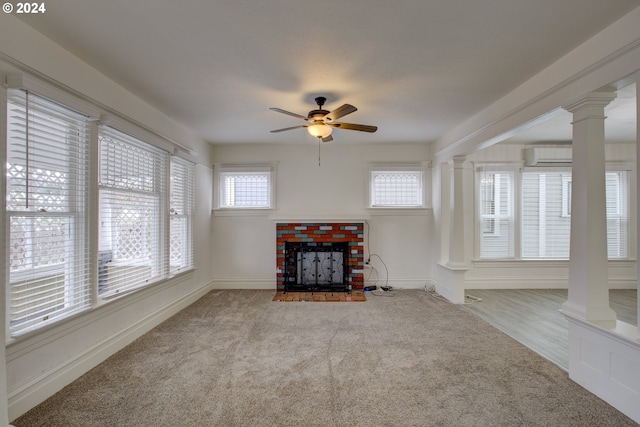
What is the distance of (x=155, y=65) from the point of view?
2391mm

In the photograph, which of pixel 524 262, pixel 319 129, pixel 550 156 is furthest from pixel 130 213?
pixel 550 156

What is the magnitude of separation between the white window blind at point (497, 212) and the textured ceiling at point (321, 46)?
2.27 m

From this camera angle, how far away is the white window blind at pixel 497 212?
5074 millimetres

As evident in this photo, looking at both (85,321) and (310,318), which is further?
(310,318)

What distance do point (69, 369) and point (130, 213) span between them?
1429 mm

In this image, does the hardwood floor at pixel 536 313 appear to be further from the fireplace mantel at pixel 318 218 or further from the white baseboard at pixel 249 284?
the white baseboard at pixel 249 284

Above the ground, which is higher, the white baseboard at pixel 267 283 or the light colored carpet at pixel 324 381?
the white baseboard at pixel 267 283

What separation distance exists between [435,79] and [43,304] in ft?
11.8

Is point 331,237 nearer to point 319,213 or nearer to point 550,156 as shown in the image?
point 319,213

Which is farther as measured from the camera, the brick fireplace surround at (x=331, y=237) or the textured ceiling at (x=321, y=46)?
the brick fireplace surround at (x=331, y=237)

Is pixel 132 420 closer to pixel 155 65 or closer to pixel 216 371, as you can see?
pixel 216 371

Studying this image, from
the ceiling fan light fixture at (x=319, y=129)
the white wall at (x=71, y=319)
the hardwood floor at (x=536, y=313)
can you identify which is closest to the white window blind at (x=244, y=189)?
the white wall at (x=71, y=319)

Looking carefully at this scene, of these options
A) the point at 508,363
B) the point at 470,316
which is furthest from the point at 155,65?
the point at 470,316

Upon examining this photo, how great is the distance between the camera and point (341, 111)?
2.71 meters
